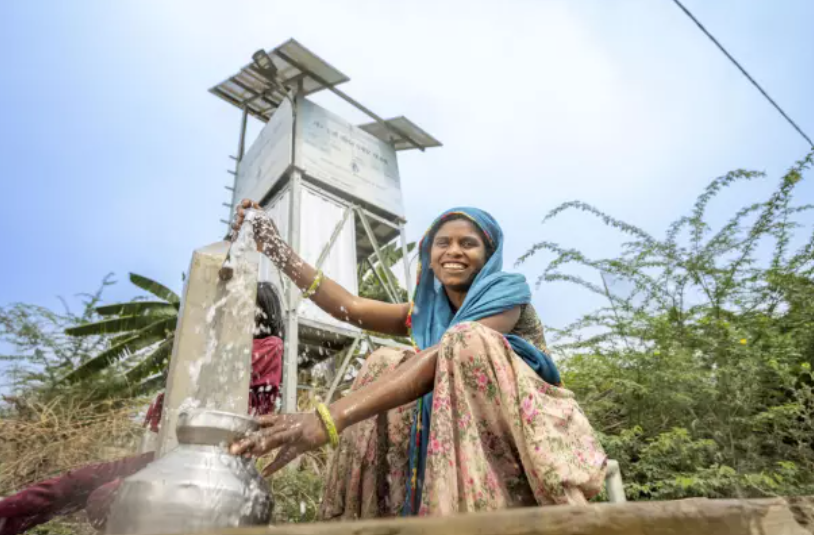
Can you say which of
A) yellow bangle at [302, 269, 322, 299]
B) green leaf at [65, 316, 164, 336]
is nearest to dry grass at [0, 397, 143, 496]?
yellow bangle at [302, 269, 322, 299]

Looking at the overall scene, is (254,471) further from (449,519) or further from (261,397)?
(261,397)

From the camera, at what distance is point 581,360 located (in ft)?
15.6

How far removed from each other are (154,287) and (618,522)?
427 inches

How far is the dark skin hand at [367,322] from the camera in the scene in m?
1.25

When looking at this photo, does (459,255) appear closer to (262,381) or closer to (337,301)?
(337,301)

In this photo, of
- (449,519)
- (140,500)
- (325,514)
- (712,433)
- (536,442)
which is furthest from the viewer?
(712,433)

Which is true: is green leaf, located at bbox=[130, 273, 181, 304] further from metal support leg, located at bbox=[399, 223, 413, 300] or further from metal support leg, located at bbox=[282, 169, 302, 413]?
Answer: metal support leg, located at bbox=[399, 223, 413, 300]

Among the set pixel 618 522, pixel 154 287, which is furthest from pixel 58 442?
pixel 154 287

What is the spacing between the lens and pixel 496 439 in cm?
149

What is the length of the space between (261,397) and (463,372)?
1871 mm

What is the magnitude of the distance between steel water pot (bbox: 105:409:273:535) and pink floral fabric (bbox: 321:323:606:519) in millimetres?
465

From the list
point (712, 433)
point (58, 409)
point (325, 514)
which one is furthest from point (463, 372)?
point (58, 409)

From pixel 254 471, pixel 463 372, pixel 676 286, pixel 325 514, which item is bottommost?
pixel 325 514

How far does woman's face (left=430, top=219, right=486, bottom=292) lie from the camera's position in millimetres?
2082
